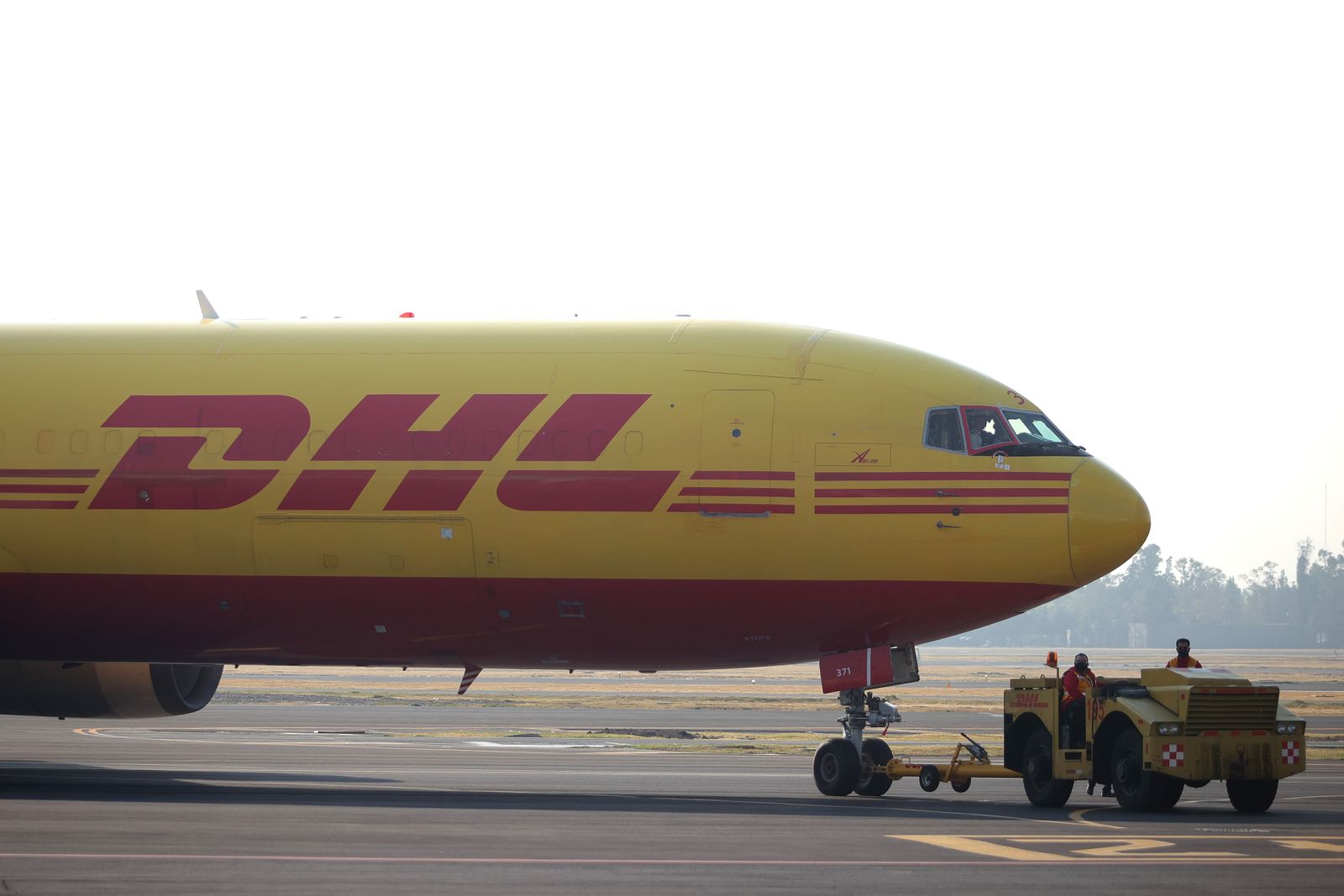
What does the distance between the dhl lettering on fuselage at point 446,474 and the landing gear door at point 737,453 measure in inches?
1.0

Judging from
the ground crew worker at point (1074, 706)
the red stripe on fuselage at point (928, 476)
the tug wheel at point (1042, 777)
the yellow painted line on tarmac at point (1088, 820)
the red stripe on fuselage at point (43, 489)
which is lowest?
the yellow painted line on tarmac at point (1088, 820)

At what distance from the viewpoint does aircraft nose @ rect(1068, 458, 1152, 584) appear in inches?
888

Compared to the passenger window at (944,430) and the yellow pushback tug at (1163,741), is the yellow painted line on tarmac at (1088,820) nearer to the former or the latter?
the yellow pushback tug at (1163,741)

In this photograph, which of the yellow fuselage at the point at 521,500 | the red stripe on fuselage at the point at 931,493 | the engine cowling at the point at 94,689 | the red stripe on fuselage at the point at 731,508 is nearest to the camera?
the red stripe on fuselage at the point at 931,493

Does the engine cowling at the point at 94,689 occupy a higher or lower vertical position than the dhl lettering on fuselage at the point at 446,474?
lower

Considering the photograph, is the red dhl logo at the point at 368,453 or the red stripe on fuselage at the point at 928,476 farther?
the red dhl logo at the point at 368,453

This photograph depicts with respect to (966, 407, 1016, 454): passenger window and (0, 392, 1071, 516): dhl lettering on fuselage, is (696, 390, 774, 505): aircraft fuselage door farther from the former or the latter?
(966, 407, 1016, 454): passenger window

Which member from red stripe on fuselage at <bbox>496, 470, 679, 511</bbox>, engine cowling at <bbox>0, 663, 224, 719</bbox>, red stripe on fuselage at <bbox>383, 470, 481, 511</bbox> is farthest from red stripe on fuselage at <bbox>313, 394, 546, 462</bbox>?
engine cowling at <bbox>0, 663, 224, 719</bbox>

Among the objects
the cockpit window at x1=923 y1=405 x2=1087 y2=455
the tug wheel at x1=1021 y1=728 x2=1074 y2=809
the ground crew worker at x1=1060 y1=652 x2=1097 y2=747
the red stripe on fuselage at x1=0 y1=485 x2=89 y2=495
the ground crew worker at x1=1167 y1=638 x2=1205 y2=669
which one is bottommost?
the tug wheel at x1=1021 y1=728 x2=1074 y2=809

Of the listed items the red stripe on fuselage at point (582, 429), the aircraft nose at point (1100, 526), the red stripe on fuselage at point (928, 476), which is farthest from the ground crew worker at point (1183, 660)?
the red stripe on fuselage at point (582, 429)

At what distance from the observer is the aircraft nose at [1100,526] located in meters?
22.5

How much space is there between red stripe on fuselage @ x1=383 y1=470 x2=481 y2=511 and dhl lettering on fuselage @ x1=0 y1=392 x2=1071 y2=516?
0.02 meters

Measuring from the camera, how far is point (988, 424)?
2344 cm

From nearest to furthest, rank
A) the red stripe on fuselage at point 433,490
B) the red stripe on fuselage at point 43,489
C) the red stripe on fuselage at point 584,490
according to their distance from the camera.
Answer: the red stripe on fuselage at point 584,490 < the red stripe on fuselage at point 433,490 < the red stripe on fuselage at point 43,489
